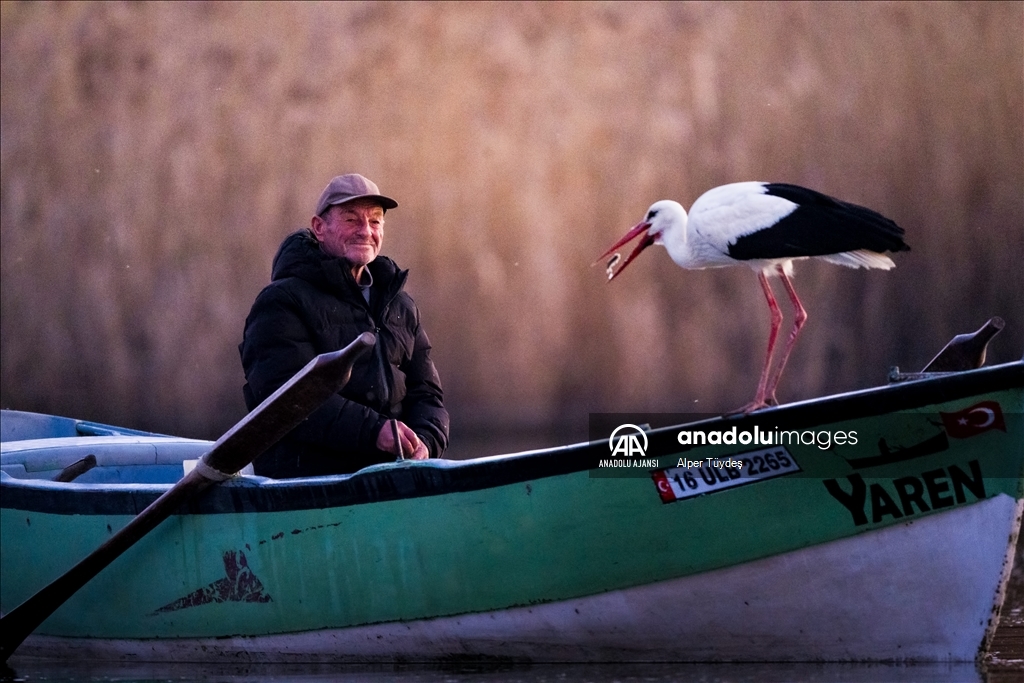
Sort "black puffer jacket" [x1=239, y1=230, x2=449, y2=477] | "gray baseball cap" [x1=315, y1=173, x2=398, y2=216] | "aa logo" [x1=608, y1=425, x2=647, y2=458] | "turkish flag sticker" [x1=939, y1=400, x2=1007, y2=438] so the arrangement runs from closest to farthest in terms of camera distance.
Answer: "turkish flag sticker" [x1=939, y1=400, x2=1007, y2=438] < "aa logo" [x1=608, y1=425, x2=647, y2=458] < "black puffer jacket" [x1=239, y1=230, x2=449, y2=477] < "gray baseball cap" [x1=315, y1=173, x2=398, y2=216]

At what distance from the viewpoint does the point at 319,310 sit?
4887 millimetres

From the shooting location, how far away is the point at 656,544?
14.3ft

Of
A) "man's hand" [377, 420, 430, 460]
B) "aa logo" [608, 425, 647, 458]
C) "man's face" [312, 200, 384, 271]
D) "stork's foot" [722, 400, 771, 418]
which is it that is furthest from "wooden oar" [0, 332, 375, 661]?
"stork's foot" [722, 400, 771, 418]

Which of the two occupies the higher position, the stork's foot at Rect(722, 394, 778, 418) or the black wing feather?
the black wing feather

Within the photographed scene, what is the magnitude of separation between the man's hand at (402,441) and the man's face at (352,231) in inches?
23.8

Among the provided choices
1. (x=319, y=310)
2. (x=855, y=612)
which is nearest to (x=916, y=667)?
(x=855, y=612)

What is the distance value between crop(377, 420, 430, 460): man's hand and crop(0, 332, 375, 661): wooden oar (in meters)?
0.36

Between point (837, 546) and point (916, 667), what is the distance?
0.44m

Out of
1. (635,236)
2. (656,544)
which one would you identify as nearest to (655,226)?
(635,236)

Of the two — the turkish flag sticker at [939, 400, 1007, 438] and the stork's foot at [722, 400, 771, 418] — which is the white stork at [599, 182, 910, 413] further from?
the turkish flag sticker at [939, 400, 1007, 438]

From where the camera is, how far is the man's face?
16.6 ft

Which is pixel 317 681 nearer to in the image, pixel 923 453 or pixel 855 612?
pixel 855 612

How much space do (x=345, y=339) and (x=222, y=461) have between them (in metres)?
0.58

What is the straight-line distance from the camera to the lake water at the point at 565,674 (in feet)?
13.8
